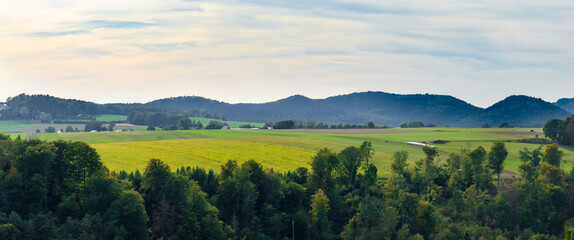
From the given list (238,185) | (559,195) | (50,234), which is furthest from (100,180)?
(559,195)

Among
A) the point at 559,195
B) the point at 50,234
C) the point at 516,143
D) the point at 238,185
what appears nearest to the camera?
the point at 50,234

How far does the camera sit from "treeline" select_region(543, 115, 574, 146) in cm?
16100

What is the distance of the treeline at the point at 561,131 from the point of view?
161 metres

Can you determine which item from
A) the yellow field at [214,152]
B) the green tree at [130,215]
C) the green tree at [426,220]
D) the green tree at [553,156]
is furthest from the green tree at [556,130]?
the green tree at [130,215]

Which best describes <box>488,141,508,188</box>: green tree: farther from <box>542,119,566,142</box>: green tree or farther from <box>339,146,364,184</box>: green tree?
<box>542,119,566,142</box>: green tree

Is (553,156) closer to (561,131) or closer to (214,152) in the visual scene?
(561,131)

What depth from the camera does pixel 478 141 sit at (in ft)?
531

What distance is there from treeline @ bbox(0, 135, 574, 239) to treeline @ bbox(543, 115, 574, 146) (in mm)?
58993

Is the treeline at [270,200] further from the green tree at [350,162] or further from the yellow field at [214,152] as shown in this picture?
the yellow field at [214,152]

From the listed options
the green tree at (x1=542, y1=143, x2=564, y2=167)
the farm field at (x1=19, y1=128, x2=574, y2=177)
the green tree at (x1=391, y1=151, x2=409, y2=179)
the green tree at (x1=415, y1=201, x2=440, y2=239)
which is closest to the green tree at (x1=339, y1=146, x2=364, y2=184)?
the farm field at (x1=19, y1=128, x2=574, y2=177)

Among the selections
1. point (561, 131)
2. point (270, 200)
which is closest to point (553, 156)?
point (561, 131)

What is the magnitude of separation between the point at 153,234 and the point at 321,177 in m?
38.6

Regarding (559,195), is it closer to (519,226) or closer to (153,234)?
(519,226)

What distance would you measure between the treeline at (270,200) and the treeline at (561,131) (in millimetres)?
58993
